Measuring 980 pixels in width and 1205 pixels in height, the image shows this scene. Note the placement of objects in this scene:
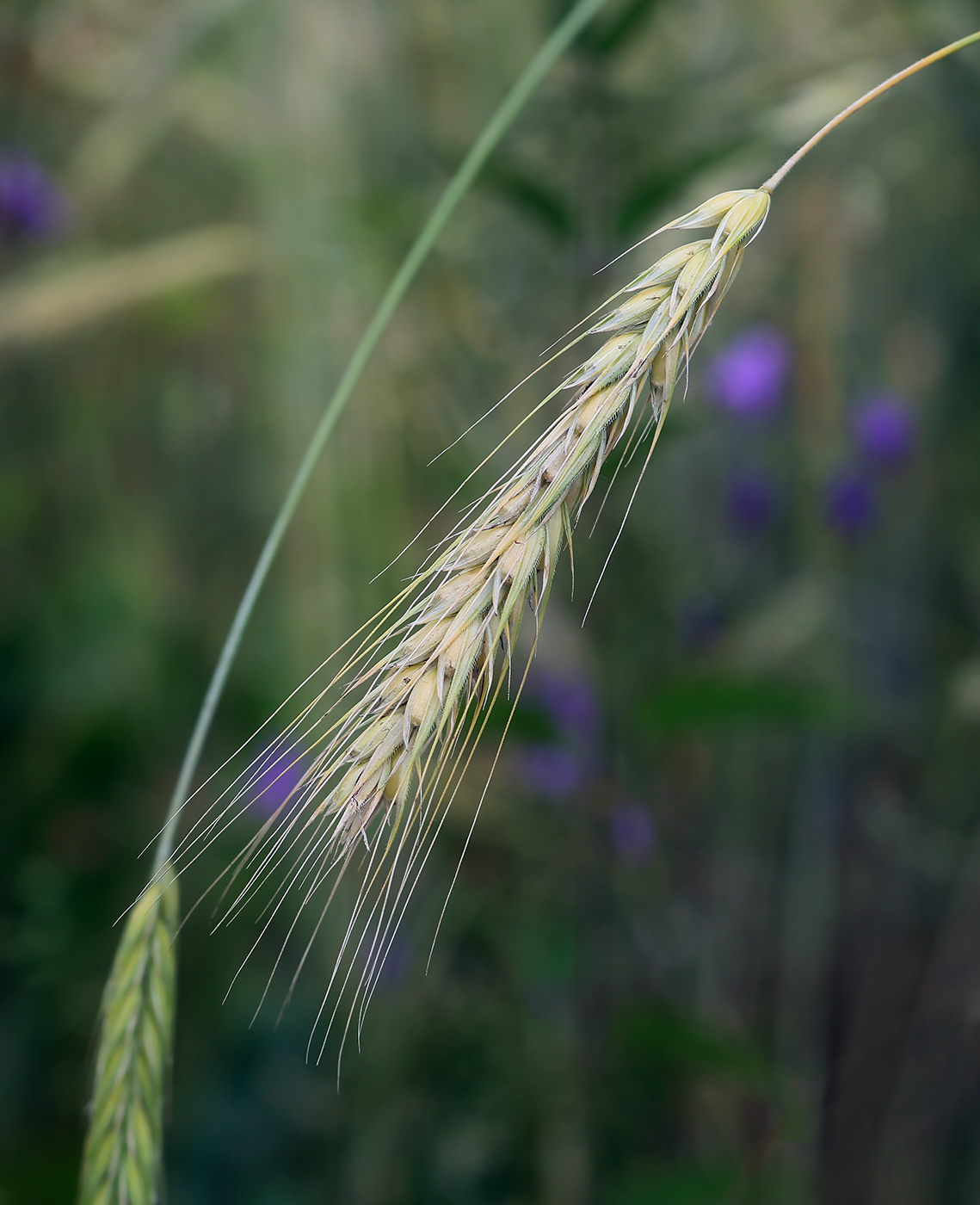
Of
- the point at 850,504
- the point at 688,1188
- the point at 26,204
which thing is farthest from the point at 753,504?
the point at 26,204

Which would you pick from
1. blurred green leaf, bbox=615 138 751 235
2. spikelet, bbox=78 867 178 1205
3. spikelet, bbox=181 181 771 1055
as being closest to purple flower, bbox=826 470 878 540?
blurred green leaf, bbox=615 138 751 235

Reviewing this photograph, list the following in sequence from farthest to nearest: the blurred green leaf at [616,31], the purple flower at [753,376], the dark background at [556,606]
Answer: the purple flower at [753,376], the dark background at [556,606], the blurred green leaf at [616,31]

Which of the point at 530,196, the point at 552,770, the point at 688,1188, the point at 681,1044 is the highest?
the point at 530,196

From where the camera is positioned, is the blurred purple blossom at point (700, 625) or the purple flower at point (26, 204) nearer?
the blurred purple blossom at point (700, 625)

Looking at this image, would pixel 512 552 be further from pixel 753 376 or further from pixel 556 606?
pixel 753 376

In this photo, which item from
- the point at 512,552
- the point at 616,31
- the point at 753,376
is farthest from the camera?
the point at 753,376

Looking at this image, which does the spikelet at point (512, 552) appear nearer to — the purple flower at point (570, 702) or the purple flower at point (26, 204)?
the purple flower at point (570, 702)

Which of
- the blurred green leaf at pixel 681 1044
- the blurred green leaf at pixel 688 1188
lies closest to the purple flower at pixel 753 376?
the blurred green leaf at pixel 681 1044
